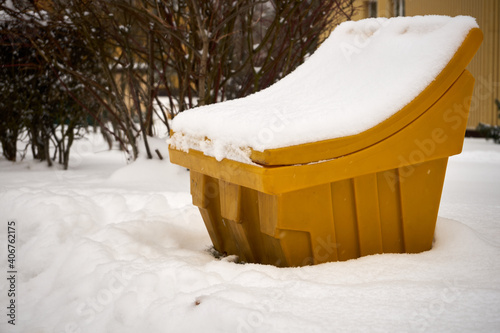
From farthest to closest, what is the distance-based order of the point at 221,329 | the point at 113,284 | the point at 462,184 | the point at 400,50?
the point at 462,184 < the point at 400,50 < the point at 113,284 < the point at 221,329

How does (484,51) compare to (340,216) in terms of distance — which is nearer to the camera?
(340,216)

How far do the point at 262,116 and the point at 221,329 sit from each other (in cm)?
79

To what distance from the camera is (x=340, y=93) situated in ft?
7.08

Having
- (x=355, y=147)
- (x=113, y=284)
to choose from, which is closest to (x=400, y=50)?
(x=355, y=147)

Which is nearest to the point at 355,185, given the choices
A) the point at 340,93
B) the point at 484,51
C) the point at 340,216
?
the point at 340,216

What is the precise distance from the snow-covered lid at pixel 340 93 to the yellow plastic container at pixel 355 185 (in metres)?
0.04

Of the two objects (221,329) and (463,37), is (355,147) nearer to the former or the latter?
(463,37)

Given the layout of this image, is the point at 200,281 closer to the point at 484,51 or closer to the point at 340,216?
the point at 340,216

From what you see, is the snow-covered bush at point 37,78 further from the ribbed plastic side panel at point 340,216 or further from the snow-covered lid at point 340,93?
the ribbed plastic side panel at point 340,216

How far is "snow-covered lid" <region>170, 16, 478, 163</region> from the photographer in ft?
6.05

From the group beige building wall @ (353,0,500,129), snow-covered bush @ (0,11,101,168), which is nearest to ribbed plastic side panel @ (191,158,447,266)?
snow-covered bush @ (0,11,101,168)

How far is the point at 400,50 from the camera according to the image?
87.3 inches

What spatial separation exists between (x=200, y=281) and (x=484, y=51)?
8615mm

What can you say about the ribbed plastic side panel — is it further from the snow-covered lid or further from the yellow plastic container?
the snow-covered lid
